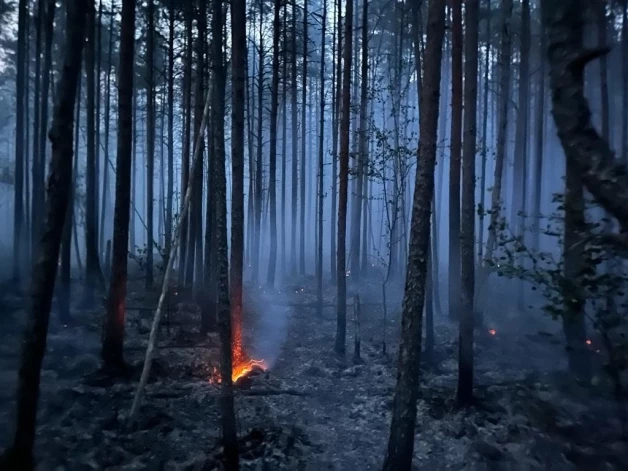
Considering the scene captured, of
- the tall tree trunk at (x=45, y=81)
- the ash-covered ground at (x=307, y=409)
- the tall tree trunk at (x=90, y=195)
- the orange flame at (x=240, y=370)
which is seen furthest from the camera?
the tall tree trunk at (x=90, y=195)

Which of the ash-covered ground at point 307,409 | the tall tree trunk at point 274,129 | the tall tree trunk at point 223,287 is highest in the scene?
the tall tree trunk at point 274,129

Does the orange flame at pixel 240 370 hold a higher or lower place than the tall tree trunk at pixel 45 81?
lower

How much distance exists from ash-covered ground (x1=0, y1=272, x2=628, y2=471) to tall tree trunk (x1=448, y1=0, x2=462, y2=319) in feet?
6.38

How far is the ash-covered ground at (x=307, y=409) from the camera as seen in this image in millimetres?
7863

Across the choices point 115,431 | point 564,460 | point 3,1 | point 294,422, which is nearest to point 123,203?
point 115,431

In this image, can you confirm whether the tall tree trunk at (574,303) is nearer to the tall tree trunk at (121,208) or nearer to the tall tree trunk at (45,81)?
the tall tree trunk at (121,208)

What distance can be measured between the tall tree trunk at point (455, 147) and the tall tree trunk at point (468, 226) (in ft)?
3.48

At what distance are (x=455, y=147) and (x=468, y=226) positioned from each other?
3181 millimetres

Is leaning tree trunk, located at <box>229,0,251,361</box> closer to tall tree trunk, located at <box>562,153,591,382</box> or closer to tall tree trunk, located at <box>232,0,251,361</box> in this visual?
tall tree trunk, located at <box>232,0,251,361</box>

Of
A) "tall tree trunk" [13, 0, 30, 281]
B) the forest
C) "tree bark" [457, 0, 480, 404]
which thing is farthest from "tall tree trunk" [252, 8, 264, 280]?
"tree bark" [457, 0, 480, 404]

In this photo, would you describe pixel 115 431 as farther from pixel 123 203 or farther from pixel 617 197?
pixel 617 197

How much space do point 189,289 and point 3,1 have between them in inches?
488

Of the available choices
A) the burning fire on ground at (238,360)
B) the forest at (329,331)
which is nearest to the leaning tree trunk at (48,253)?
the forest at (329,331)

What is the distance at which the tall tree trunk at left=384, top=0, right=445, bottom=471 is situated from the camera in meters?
6.71
